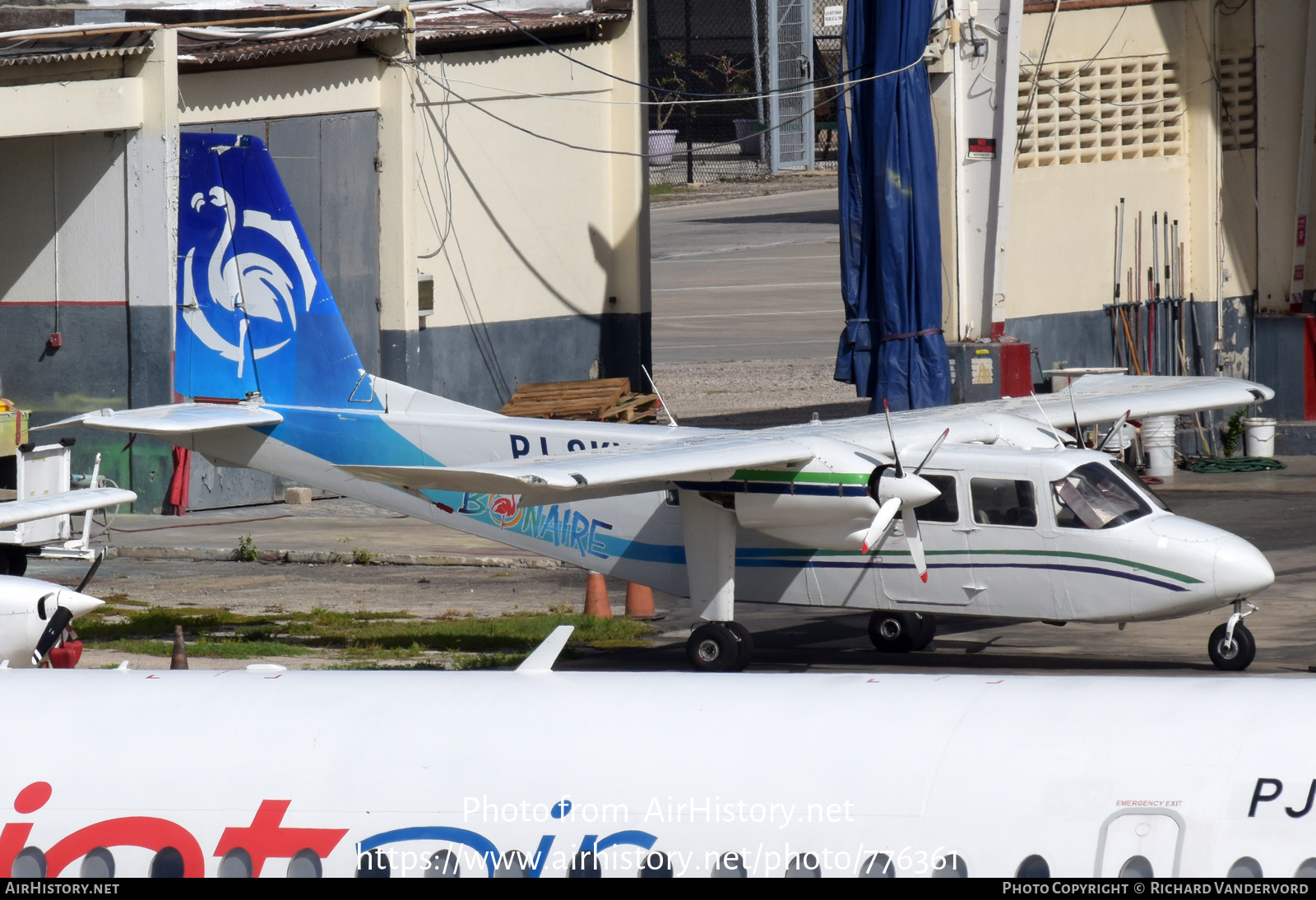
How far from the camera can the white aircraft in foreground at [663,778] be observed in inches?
186

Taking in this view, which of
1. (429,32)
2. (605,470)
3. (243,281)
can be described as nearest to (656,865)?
(605,470)

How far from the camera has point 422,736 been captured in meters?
5.46

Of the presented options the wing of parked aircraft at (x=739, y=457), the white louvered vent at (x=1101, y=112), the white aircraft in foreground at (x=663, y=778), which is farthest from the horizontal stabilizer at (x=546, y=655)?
the white louvered vent at (x=1101, y=112)

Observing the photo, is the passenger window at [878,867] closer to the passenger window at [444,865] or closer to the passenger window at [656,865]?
the passenger window at [656,865]

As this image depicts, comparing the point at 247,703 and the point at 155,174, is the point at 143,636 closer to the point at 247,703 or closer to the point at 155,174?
the point at 155,174

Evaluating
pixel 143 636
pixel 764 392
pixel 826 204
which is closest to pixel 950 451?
pixel 143 636

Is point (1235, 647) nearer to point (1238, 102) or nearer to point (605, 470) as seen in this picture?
point (605, 470)

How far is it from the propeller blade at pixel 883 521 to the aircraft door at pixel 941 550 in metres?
0.46

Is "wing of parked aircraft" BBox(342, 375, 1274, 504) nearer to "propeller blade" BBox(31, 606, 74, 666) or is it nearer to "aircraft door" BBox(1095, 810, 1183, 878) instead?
"propeller blade" BBox(31, 606, 74, 666)

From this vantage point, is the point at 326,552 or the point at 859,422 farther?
the point at 326,552

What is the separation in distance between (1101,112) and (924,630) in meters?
11.7

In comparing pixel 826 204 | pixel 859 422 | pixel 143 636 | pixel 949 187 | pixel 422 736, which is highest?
pixel 826 204

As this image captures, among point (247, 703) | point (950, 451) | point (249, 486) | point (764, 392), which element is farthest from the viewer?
point (764, 392)

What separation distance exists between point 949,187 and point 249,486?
9868 millimetres
